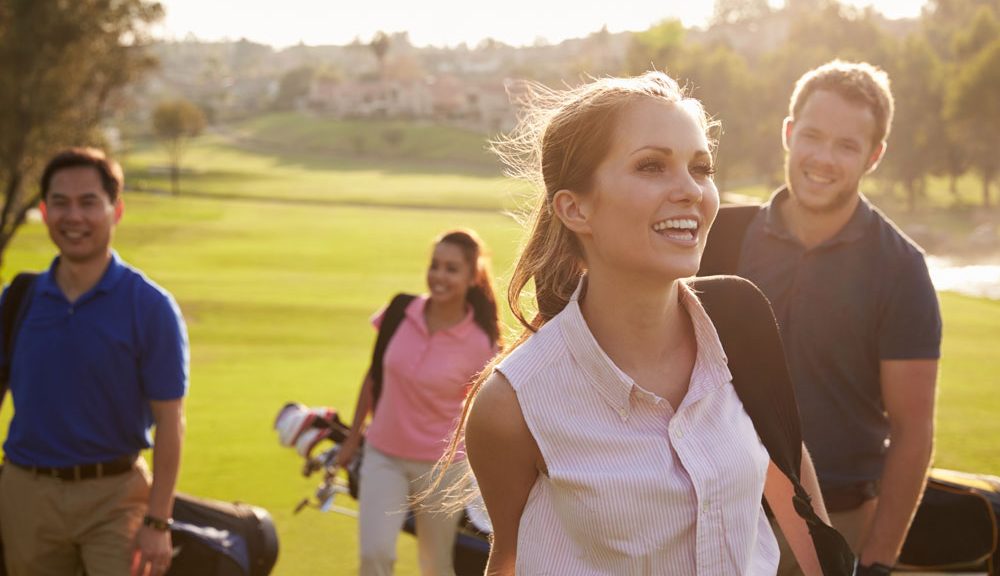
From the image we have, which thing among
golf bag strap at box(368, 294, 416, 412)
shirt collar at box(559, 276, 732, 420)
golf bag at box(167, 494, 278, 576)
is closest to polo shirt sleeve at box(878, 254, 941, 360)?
shirt collar at box(559, 276, 732, 420)

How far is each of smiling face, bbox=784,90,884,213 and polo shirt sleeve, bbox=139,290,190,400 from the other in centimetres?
→ 253

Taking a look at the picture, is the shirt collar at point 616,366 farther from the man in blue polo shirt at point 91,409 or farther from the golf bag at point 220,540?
the golf bag at point 220,540

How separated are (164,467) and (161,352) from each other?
47cm

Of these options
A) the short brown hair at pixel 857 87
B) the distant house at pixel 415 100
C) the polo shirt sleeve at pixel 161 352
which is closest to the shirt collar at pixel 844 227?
the short brown hair at pixel 857 87

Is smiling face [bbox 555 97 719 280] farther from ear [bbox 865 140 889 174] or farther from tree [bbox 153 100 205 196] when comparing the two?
tree [bbox 153 100 205 196]

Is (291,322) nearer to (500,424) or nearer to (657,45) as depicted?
(500,424)

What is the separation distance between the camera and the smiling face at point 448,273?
21.0 ft

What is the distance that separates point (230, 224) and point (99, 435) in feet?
129

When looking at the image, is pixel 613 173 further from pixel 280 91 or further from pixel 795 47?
pixel 280 91

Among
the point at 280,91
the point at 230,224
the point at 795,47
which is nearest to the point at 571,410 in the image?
the point at 230,224

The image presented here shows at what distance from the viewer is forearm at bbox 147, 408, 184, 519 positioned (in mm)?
4695

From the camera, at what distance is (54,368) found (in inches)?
187

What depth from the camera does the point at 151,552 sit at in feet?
15.3

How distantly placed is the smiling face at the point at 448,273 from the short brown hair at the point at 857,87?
2646mm
